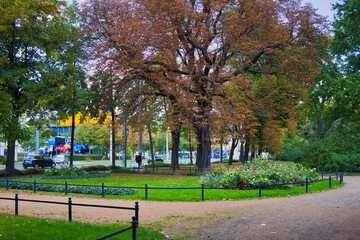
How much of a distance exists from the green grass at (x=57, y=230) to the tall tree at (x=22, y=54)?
34.9 ft

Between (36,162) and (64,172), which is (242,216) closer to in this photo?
(64,172)

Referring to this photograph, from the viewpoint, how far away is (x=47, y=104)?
2481 cm

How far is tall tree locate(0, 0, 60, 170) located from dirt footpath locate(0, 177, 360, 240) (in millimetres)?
10226

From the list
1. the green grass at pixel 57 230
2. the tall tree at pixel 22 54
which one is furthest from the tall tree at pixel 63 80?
the green grass at pixel 57 230

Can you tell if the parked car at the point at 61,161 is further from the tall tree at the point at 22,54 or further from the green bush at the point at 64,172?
the green bush at the point at 64,172

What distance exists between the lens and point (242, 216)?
33.3 ft

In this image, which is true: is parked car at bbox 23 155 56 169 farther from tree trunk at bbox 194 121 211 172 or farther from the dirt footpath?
the dirt footpath

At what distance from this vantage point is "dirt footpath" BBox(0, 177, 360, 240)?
8180mm

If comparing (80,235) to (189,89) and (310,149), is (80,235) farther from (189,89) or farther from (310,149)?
(310,149)

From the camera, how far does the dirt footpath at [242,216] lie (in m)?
8.18

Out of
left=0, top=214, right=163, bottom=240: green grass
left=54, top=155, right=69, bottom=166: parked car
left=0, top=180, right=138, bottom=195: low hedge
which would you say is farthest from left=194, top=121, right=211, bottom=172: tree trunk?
left=54, top=155, right=69, bottom=166: parked car

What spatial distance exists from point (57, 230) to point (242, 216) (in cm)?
549

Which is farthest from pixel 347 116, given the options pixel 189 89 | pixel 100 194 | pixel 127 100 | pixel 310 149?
pixel 100 194

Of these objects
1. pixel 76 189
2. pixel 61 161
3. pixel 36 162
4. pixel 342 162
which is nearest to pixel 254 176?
pixel 76 189
